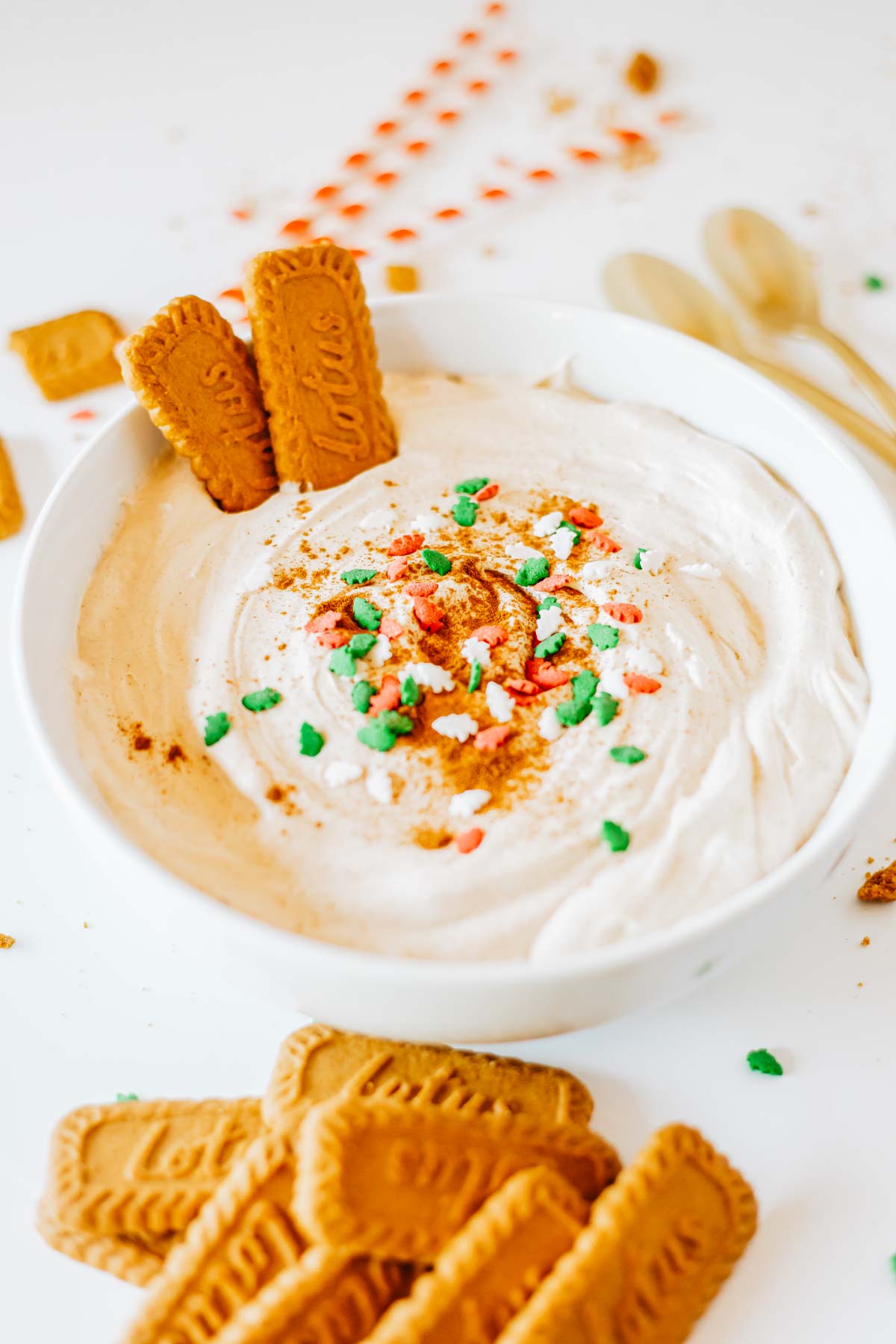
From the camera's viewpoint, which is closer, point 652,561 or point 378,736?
point 378,736

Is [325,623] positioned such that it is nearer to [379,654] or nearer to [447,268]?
[379,654]

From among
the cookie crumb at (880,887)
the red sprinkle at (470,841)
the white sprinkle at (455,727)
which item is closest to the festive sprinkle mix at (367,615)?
the white sprinkle at (455,727)

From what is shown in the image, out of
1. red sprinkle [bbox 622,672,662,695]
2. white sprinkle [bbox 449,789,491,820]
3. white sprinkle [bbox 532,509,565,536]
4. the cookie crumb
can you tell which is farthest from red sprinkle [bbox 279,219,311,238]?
the cookie crumb

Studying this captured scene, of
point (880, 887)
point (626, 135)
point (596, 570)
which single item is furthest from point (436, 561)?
point (626, 135)

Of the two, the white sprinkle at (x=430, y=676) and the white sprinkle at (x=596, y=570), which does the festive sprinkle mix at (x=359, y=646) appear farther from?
the white sprinkle at (x=596, y=570)

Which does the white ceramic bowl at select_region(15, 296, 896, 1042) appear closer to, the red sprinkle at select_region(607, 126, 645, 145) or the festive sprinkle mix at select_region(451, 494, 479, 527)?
the festive sprinkle mix at select_region(451, 494, 479, 527)
